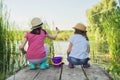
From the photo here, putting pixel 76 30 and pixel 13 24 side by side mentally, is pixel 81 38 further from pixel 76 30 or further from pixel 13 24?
pixel 13 24

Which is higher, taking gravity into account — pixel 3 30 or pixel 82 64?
pixel 3 30

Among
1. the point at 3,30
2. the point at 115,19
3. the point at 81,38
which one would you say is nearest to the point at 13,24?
the point at 3,30

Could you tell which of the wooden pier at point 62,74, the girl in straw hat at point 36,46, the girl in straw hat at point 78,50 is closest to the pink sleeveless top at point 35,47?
the girl in straw hat at point 36,46

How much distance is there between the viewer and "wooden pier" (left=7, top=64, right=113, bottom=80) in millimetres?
4629

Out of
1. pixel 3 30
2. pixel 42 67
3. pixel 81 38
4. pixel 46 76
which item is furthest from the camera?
pixel 3 30

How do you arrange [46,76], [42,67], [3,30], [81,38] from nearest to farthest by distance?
[46,76] → [42,67] → [81,38] → [3,30]

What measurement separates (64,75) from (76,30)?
137 cm

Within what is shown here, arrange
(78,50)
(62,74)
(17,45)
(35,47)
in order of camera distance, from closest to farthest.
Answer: (62,74) → (35,47) → (78,50) → (17,45)

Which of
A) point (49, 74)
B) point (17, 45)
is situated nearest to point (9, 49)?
point (17, 45)

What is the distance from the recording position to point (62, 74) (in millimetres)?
4898

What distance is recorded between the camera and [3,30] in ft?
20.6

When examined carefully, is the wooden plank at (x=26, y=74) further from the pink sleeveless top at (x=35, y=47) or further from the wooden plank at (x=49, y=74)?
the pink sleeveless top at (x=35, y=47)

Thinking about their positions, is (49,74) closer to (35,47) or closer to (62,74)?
(62,74)

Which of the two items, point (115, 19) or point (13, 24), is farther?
point (13, 24)
